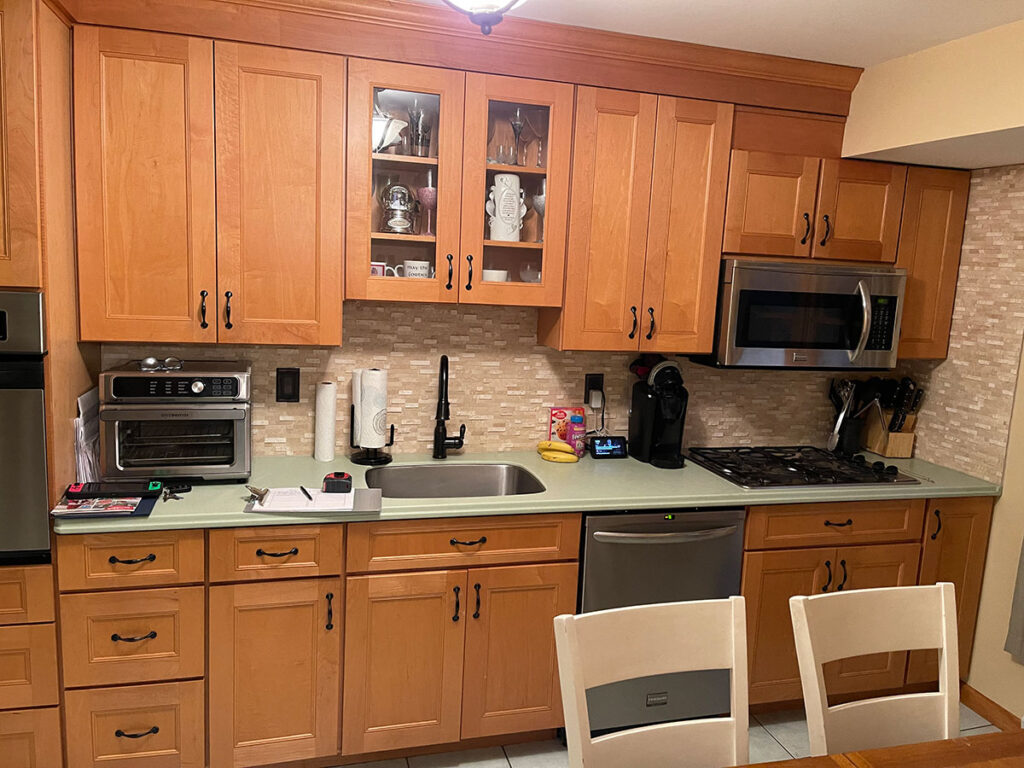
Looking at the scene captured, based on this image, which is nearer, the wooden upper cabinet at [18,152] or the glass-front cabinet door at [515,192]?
the wooden upper cabinet at [18,152]

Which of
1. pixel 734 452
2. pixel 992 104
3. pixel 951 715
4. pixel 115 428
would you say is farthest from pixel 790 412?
pixel 115 428

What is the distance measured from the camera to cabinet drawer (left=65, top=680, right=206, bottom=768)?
205 cm

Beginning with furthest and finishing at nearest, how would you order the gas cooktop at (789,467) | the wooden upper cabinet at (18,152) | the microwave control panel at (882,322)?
1. the microwave control panel at (882,322)
2. the gas cooktop at (789,467)
3. the wooden upper cabinet at (18,152)

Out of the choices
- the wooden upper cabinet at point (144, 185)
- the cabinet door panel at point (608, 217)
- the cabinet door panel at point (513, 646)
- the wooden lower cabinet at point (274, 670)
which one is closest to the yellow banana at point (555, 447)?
the cabinet door panel at point (608, 217)

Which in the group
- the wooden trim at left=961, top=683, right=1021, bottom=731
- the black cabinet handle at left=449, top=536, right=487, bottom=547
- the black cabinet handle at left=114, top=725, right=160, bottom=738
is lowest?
the wooden trim at left=961, top=683, right=1021, bottom=731

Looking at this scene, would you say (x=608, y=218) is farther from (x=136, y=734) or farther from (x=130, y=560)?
(x=136, y=734)

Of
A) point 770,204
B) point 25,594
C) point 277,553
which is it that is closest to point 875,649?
point 277,553

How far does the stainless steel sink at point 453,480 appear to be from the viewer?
267 centimetres

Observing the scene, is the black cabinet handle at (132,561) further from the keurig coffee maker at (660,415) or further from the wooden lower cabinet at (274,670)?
the keurig coffee maker at (660,415)

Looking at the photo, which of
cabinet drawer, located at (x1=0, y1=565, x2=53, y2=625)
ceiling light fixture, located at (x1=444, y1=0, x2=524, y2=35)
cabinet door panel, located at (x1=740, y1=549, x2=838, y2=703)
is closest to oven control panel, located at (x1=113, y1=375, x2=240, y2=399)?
cabinet drawer, located at (x1=0, y1=565, x2=53, y2=625)

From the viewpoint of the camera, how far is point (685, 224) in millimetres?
2605

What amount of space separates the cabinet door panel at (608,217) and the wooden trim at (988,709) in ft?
6.28

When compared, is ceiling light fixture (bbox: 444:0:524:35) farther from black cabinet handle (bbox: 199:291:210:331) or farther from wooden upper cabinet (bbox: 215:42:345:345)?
black cabinet handle (bbox: 199:291:210:331)

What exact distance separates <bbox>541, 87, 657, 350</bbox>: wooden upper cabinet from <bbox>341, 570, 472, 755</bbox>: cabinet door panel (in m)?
0.95
